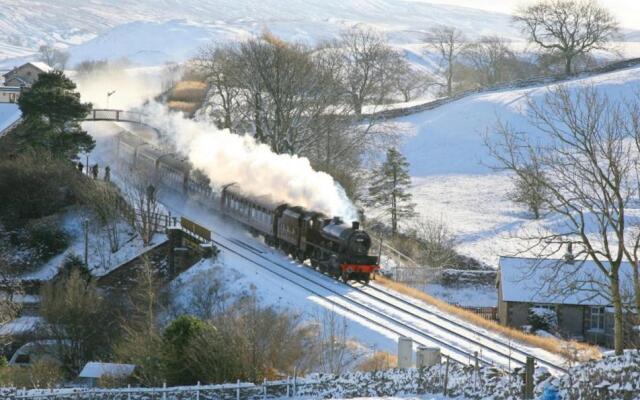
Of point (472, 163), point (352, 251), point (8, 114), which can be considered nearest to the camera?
point (352, 251)

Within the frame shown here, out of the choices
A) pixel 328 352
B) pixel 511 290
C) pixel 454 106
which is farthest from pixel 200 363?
pixel 454 106

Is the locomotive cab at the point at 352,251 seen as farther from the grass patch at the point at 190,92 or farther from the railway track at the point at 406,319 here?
the grass patch at the point at 190,92

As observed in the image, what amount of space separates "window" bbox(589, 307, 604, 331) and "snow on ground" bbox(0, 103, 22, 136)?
45.2 meters

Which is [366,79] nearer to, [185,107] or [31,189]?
[185,107]

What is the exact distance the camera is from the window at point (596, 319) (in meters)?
50.5

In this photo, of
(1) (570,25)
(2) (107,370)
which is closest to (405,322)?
(2) (107,370)

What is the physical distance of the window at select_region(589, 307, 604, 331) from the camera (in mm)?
50469

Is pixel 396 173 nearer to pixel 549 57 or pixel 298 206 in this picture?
pixel 298 206

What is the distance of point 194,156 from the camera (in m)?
67.0

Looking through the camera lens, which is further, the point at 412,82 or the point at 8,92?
the point at 412,82

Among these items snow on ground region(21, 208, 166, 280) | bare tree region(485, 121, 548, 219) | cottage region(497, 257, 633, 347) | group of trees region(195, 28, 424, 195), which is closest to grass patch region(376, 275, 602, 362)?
bare tree region(485, 121, 548, 219)

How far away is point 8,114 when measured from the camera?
84125 mm

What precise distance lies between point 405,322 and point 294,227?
34.1ft

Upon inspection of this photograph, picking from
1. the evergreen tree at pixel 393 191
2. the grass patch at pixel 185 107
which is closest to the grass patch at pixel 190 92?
the grass patch at pixel 185 107
